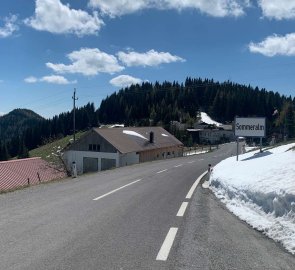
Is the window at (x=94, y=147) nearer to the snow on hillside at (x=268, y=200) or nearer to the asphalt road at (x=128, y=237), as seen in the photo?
the snow on hillside at (x=268, y=200)

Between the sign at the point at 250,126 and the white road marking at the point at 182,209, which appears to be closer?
the white road marking at the point at 182,209

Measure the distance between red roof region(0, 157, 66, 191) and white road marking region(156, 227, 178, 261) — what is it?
15.4m

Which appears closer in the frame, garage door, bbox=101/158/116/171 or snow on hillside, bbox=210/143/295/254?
snow on hillside, bbox=210/143/295/254

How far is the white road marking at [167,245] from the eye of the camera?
5.98 meters

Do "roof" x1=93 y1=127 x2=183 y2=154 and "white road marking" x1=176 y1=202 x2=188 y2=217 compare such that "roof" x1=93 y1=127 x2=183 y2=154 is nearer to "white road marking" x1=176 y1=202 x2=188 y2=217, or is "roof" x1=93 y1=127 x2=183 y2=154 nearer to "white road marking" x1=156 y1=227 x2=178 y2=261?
"white road marking" x1=176 y1=202 x2=188 y2=217

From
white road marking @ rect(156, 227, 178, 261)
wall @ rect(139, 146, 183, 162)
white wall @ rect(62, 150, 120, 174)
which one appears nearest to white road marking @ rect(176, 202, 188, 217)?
white road marking @ rect(156, 227, 178, 261)

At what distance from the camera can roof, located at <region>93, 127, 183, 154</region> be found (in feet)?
184

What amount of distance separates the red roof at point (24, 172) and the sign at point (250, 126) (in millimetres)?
11556

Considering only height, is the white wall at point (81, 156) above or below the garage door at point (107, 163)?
above

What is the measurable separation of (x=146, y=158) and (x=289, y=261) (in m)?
55.8

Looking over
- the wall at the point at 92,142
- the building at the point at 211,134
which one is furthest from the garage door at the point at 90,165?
the building at the point at 211,134

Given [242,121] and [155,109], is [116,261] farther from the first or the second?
[155,109]

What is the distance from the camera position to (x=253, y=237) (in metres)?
7.31

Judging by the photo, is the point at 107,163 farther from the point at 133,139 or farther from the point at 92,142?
the point at 133,139
